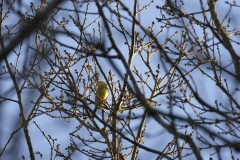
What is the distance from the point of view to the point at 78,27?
20.5ft

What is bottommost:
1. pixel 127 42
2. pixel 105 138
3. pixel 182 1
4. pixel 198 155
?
pixel 198 155

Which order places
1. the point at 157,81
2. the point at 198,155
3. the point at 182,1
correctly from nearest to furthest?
the point at 198,155
the point at 182,1
the point at 157,81

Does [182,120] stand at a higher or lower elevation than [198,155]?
lower

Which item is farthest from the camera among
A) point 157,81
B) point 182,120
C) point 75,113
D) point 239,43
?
point 157,81

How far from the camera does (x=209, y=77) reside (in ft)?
15.8

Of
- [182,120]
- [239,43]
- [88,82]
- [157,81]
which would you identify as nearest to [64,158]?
[88,82]

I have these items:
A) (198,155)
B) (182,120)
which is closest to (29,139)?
(198,155)

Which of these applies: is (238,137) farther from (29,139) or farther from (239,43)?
(29,139)

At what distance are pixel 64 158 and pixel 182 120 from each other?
442 centimetres

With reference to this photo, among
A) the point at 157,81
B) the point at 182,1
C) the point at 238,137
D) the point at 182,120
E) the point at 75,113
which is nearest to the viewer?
the point at 182,120

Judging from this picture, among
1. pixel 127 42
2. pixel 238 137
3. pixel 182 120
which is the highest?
pixel 127 42

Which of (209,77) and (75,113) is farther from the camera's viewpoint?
(75,113)

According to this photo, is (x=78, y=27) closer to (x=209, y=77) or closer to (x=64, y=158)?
(x=64, y=158)

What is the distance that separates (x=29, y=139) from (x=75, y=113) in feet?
2.82
